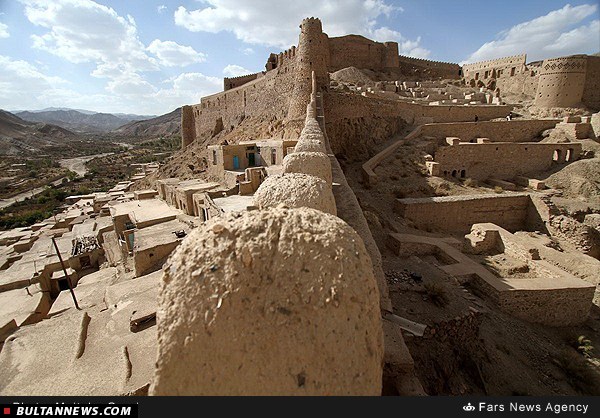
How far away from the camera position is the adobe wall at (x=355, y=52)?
27609mm

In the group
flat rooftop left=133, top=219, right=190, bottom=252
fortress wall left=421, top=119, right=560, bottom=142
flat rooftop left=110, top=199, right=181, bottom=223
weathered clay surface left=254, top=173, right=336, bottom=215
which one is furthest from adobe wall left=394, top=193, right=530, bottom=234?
weathered clay surface left=254, top=173, right=336, bottom=215

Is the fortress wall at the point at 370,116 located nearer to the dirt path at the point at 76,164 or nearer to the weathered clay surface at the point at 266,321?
the weathered clay surface at the point at 266,321

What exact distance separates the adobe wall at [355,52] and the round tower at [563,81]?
1361cm

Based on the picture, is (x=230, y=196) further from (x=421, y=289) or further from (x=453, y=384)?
(x=453, y=384)

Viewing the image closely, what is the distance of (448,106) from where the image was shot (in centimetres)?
1955

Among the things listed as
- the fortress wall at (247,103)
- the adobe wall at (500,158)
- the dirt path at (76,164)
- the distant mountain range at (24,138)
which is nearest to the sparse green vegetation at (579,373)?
the adobe wall at (500,158)

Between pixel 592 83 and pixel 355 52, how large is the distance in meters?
18.0

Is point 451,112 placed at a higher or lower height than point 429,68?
lower

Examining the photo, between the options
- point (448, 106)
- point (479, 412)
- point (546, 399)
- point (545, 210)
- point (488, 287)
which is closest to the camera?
point (479, 412)

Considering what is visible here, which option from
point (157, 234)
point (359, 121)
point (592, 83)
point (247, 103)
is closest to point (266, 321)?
point (157, 234)

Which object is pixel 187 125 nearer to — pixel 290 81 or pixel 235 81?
pixel 235 81

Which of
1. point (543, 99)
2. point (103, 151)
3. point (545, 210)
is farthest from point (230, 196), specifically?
point (103, 151)

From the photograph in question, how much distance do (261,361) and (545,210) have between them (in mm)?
14293

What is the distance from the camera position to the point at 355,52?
27.9 m
